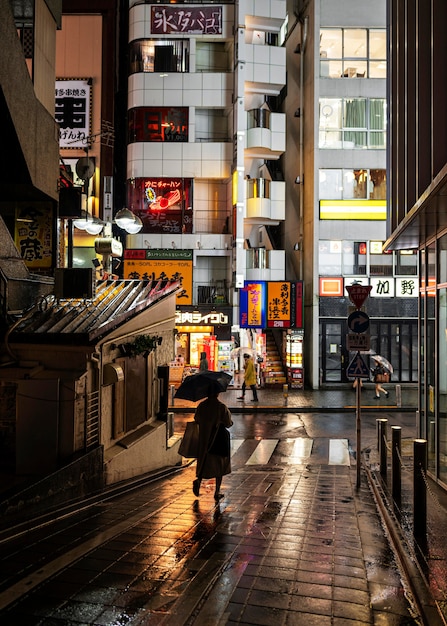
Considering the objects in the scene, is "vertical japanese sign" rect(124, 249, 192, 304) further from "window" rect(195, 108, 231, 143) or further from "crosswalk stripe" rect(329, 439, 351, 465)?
"crosswalk stripe" rect(329, 439, 351, 465)

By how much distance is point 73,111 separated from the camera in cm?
2920

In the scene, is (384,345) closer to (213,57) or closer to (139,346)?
(213,57)

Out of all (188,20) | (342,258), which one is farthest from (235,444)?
(188,20)

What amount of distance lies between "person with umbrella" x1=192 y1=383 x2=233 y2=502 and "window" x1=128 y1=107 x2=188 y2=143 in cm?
2449

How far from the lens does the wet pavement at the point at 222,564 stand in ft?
15.2

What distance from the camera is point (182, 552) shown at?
612 centimetres

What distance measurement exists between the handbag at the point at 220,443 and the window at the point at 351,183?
21375mm

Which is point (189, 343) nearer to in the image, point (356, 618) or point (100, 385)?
point (100, 385)

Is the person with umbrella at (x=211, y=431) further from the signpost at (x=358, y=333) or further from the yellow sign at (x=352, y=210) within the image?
the yellow sign at (x=352, y=210)

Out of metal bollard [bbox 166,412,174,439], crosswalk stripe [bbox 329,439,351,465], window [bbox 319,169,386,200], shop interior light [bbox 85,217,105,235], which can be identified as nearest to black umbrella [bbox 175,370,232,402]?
metal bollard [bbox 166,412,174,439]

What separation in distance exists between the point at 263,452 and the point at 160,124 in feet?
70.0

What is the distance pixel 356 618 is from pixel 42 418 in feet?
19.1

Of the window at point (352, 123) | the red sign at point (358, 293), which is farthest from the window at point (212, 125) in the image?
the red sign at point (358, 293)

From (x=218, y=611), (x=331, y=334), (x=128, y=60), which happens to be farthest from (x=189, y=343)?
(x=218, y=611)
